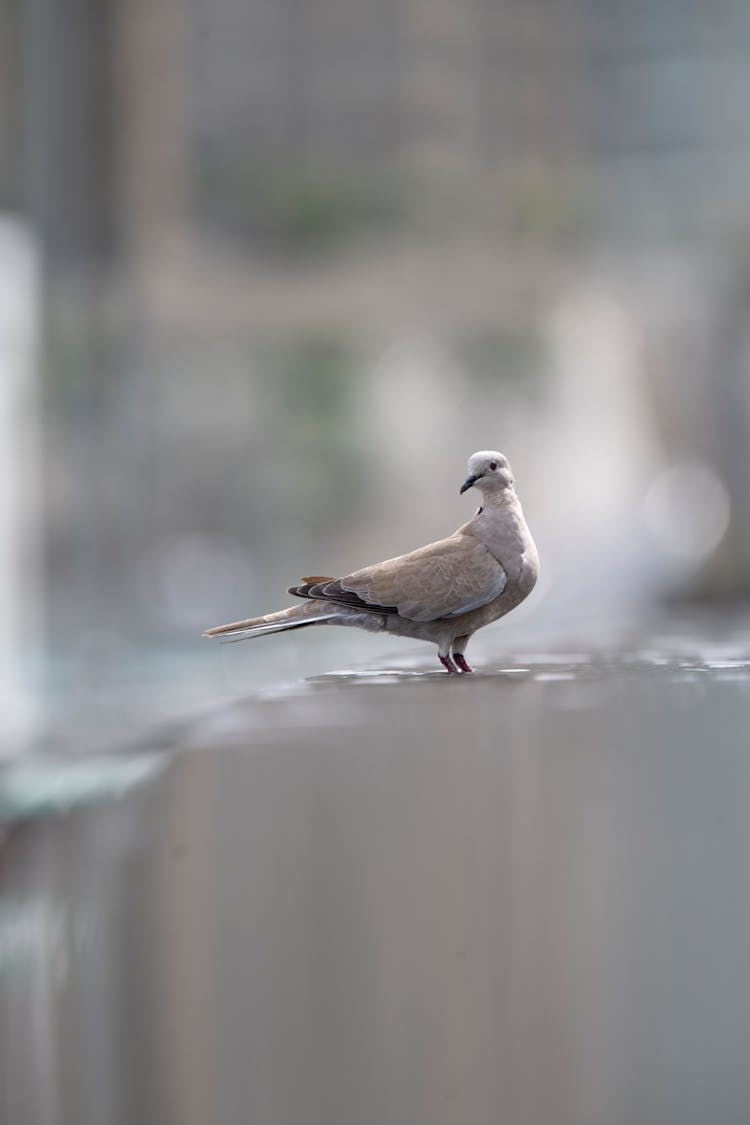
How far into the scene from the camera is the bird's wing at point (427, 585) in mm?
572

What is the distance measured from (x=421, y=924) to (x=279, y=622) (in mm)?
228

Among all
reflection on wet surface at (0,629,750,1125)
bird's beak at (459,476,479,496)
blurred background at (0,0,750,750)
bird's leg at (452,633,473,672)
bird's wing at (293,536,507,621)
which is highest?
blurred background at (0,0,750,750)

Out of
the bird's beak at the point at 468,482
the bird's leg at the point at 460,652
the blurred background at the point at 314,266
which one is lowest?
the bird's leg at the point at 460,652

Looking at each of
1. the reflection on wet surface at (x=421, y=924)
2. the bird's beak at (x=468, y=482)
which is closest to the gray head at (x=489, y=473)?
the bird's beak at (x=468, y=482)

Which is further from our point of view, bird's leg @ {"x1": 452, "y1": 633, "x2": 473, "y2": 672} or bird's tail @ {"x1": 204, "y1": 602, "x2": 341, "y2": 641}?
bird's leg @ {"x1": 452, "y1": 633, "x2": 473, "y2": 672}

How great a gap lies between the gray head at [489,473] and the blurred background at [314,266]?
7.82m

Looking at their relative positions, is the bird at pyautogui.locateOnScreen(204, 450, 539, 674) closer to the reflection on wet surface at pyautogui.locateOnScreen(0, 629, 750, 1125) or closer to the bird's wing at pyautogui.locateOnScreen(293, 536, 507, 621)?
the bird's wing at pyautogui.locateOnScreen(293, 536, 507, 621)

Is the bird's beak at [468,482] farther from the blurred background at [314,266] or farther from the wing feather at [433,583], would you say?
the blurred background at [314,266]

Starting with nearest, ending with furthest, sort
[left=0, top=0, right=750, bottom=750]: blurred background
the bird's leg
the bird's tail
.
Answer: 1. the bird's tail
2. the bird's leg
3. [left=0, top=0, right=750, bottom=750]: blurred background

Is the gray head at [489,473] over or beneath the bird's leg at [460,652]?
over

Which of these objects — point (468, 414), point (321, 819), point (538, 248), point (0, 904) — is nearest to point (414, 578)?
point (321, 819)

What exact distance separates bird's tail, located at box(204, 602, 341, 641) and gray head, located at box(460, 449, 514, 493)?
0.08 meters

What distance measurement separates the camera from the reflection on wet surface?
2.30 feet

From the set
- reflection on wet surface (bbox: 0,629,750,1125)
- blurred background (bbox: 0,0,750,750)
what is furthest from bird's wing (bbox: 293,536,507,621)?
blurred background (bbox: 0,0,750,750)
